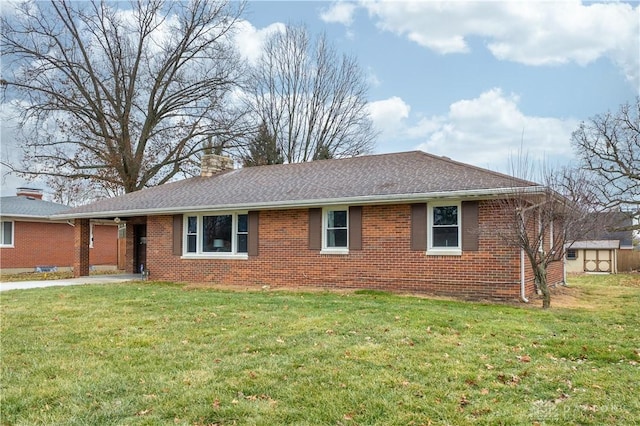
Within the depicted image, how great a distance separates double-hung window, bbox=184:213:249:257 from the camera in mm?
15422

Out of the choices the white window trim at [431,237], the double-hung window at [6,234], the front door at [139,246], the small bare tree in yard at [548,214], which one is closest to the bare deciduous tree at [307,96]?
the front door at [139,246]

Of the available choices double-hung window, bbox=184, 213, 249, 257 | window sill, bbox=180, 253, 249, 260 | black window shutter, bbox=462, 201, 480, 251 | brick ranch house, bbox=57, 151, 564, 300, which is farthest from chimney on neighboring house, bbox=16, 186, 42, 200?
black window shutter, bbox=462, 201, 480, 251

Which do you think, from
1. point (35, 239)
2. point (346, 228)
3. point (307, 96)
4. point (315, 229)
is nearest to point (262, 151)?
point (307, 96)

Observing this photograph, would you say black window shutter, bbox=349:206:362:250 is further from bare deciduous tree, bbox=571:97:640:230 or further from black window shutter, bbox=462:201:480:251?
bare deciduous tree, bbox=571:97:640:230

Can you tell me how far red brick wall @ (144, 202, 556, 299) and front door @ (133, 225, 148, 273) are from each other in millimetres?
4195

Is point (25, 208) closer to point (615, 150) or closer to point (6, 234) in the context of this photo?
point (6, 234)

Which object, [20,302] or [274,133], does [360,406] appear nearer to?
[20,302]

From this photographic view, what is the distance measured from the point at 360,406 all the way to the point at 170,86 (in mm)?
27457

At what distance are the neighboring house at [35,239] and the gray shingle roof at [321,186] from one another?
5.63m

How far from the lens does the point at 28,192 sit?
28797 millimetres

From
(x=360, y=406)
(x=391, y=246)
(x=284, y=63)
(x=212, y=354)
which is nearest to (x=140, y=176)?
(x=284, y=63)

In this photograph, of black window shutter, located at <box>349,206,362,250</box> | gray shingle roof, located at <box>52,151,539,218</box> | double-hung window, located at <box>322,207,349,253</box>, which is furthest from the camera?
double-hung window, located at <box>322,207,349,253</box>

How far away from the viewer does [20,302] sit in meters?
11.1

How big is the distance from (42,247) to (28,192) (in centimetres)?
699
